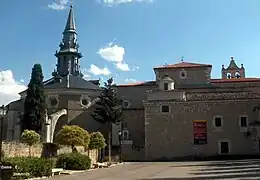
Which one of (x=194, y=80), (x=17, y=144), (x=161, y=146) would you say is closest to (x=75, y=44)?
(x=194, y=80)

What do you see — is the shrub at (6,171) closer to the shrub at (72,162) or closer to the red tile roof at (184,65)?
the shrub at (72,162)

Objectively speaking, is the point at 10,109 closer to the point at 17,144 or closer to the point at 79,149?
the point at 79,149

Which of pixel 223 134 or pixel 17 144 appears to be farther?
pixel 223 134

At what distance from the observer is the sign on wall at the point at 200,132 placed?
1570 inches

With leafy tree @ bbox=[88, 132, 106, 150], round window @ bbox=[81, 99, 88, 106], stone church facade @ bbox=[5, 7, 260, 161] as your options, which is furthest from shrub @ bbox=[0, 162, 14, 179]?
round window @ bbox=[81, 99, 88, 106]

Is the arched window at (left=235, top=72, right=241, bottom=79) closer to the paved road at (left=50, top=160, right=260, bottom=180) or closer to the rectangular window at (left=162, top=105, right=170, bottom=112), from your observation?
the rectangular window at (left=162, top=105, right=170, bottom=112)

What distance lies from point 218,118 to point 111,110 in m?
13.1

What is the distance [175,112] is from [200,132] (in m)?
3.65

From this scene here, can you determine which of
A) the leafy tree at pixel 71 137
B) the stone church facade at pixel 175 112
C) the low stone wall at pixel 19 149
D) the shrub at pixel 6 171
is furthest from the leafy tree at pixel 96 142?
the shrub at pixel 6 171

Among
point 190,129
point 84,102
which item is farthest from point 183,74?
point 84,102

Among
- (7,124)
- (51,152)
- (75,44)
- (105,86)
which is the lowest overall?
(51,152)

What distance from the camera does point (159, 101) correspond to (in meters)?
42.0

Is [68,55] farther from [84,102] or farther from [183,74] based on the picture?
[183,74]

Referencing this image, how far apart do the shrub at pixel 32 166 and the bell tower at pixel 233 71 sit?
42574mm
